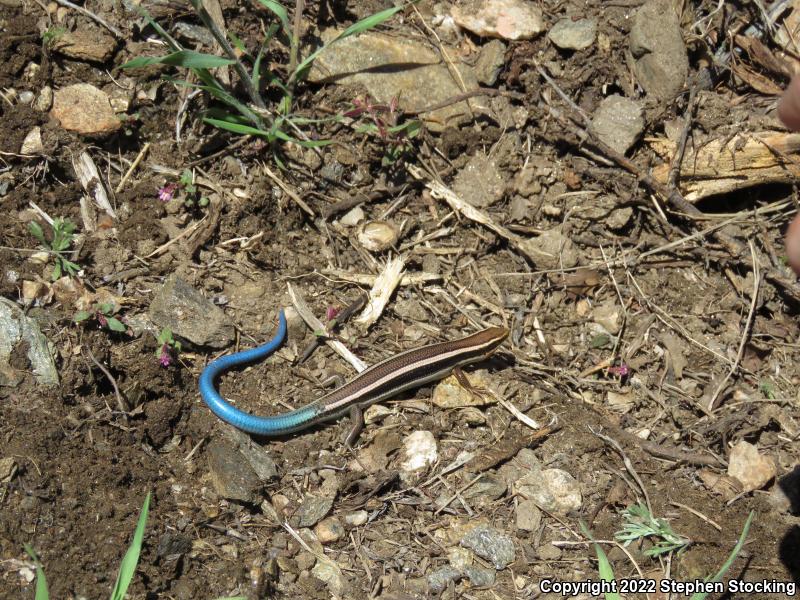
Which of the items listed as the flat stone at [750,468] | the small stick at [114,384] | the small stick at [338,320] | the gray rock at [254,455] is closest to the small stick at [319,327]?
the small stick at [338,320]

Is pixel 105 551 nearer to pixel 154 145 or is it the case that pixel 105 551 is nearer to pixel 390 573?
pixel 390 573

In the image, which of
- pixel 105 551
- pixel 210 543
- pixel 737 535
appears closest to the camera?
pixel 105 551

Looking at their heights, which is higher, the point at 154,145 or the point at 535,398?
the point at 154,145

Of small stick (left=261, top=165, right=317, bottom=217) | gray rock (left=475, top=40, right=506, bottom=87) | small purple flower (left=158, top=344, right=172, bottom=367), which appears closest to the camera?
small purple flower (left=158, top=344, right=172, bottom=367)

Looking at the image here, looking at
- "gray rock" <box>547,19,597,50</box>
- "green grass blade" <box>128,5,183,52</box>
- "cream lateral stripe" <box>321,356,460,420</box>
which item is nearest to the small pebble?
"cream lateral stripe" <box>321,356,460,420</box>

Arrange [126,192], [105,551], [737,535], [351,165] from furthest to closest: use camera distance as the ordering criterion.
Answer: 1. [351,165]
2. [126,192]
3. [737,535]
4. [105,551]

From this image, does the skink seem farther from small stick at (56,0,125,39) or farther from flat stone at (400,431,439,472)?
small stick at (56,0,125,39)

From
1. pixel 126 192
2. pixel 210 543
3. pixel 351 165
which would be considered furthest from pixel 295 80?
pixel 210 543
